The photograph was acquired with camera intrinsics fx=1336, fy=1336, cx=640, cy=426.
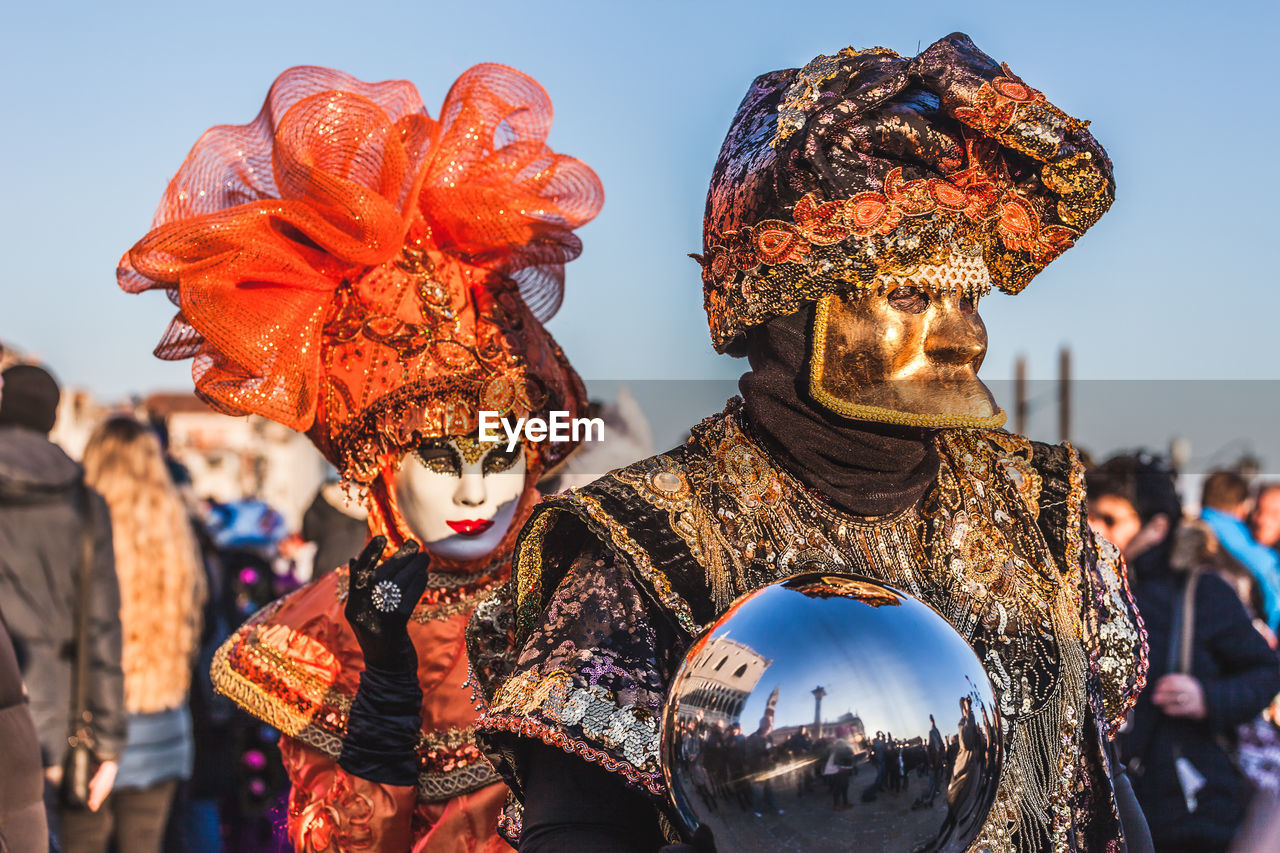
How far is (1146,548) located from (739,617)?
12.7 feet

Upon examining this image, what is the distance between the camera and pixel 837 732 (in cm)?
118

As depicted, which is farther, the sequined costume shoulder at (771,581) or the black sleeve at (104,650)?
the black sleeve at (104,650)

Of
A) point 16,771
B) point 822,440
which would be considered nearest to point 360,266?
point 16,771

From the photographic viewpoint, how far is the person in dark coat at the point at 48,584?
4195 millimetres

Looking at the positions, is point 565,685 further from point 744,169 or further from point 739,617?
point 744,169

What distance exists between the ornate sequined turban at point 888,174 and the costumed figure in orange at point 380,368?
3.55 feet

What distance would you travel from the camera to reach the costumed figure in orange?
2.57 meters

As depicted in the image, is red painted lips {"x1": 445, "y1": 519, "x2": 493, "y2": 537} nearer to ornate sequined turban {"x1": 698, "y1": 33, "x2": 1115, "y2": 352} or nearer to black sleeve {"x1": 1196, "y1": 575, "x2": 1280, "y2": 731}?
ornate sequined turban {"x1": 698, "y1": 33, "x2": 1115, "y2": 352}

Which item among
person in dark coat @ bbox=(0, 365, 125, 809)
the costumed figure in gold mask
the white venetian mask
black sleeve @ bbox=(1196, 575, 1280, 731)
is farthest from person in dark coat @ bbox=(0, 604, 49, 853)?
black sleeve @ bbox=(1196, 575, 1280, 731)

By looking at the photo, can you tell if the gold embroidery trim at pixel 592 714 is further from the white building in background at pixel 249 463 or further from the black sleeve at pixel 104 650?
the white building in background at pixel 249 463

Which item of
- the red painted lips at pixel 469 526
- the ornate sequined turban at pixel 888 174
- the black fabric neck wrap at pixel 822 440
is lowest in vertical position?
the red painted lips at pixel 469 526

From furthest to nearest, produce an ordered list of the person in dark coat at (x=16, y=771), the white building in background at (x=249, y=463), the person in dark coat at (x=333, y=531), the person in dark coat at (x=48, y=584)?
the white building in background at (x=249, y=463) → the person in dark coat at (x=333, y=531) → the person in dark coat at (x=48, y=584) → the person in dark coat at (x=16, y=771)

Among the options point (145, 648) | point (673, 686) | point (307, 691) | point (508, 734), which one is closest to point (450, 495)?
point (307, 691)

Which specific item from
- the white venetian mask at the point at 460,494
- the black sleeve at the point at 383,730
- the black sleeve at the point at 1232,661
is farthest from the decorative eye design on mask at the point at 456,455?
the black sleeve at the point at 1232,661
